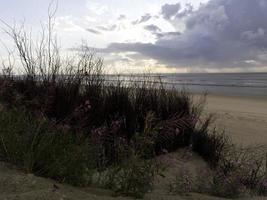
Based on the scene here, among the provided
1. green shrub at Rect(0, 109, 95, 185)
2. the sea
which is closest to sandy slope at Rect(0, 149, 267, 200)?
green shrub at Rect(0, 109, 95, 185)

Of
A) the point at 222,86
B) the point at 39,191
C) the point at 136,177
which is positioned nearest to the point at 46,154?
the point at 39,191

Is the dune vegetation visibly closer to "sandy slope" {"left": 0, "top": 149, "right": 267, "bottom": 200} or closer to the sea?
"sandy slope" {"left": 0, "top": 149, "right": 267, "bottom": 200}

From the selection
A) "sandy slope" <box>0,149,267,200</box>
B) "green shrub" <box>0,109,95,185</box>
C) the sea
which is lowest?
the sea

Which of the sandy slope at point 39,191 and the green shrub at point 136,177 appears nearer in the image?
the sandy slope at point 39,191

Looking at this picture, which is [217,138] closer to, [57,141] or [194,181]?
[194,181]

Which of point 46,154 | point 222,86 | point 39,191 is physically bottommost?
point 222,86

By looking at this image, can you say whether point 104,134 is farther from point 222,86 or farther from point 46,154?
point 222,86

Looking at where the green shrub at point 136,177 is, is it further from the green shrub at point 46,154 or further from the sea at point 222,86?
the sea at point 222,86

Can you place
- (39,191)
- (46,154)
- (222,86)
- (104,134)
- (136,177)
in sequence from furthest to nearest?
(222,86) → (104,134) → (46,154) → (136,177) → (39,191)

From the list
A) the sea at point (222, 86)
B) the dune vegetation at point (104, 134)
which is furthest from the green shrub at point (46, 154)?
the sea at point (222, 86)

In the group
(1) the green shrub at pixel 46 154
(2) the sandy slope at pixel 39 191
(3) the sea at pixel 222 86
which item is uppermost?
(1) the green shrub at pixel 46 154

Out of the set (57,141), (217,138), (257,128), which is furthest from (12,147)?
(257,128)

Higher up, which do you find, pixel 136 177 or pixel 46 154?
pixel 46 154

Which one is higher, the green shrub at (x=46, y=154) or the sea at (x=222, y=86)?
the green shrub at (x=46, y=154)
